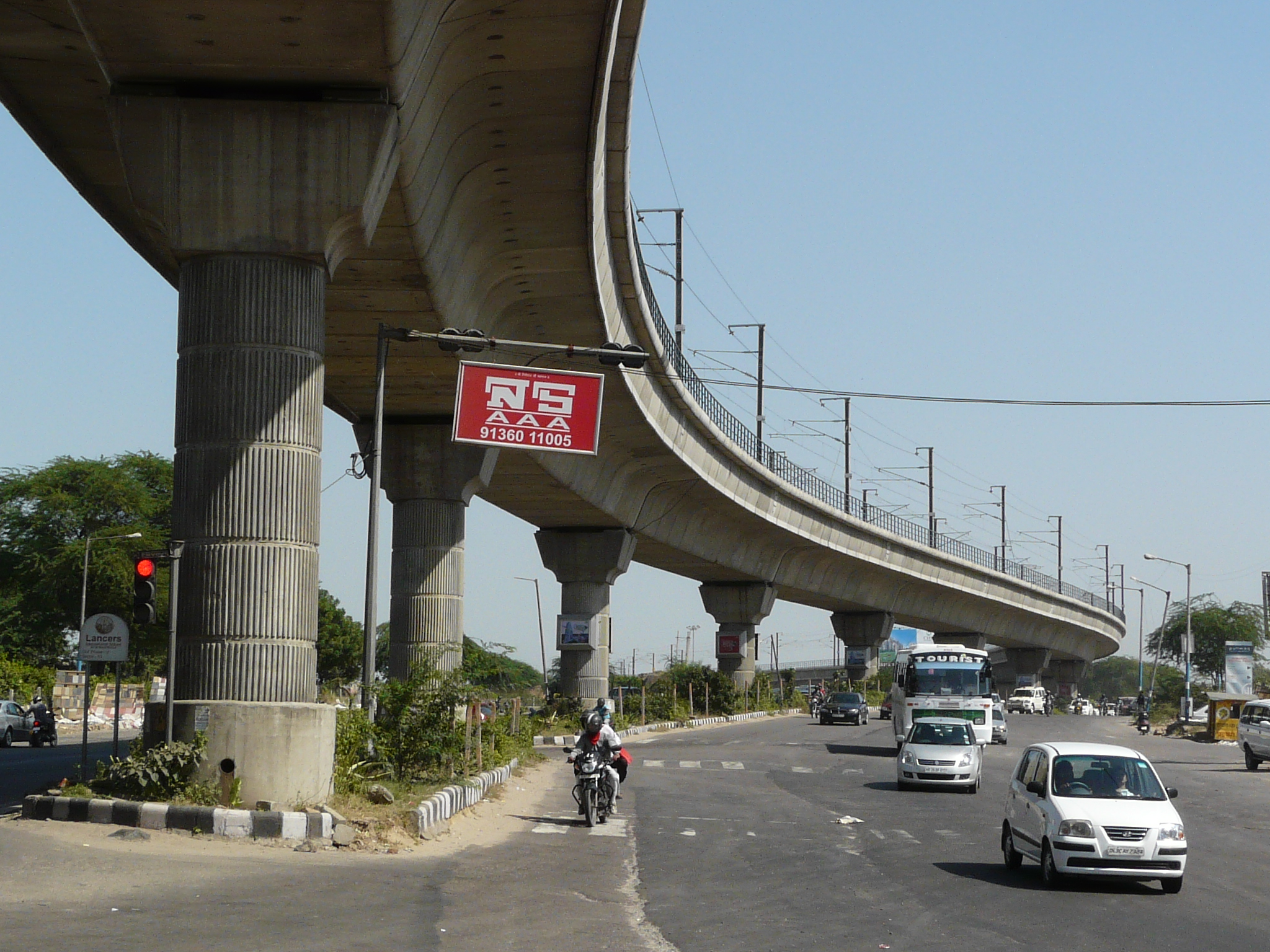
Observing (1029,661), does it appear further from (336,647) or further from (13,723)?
(13,723)

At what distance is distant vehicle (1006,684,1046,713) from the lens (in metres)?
93.9

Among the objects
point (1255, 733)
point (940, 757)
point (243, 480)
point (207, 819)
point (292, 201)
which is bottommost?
Result: point (1255, 733)

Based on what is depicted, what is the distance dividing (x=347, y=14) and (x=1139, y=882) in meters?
12.9

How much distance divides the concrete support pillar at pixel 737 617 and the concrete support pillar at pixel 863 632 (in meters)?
12.8

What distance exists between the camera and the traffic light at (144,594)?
17.0 metres

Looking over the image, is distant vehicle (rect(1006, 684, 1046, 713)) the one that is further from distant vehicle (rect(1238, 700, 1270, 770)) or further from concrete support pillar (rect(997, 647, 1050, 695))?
distant vehicle (rect(1238, 700, 1270, 770))

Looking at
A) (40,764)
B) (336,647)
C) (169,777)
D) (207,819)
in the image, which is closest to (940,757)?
(169,777)

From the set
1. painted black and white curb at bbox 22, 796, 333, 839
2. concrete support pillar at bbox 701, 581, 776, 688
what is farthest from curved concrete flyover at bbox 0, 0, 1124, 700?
concrete support pillar at bbox 701, 581, 776, 688

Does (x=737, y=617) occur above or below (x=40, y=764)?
above

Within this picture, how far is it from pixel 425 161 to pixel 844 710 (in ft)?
144

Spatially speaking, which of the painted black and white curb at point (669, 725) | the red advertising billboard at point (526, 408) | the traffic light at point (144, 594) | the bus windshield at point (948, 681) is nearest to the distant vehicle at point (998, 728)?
the bus windshield at point (948, 681)

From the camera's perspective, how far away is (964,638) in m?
100

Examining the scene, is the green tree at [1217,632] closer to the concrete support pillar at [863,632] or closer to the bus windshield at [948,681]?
the concrete support pillar at [863,632]

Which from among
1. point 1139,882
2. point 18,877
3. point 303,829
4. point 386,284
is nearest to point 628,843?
point 303,829
